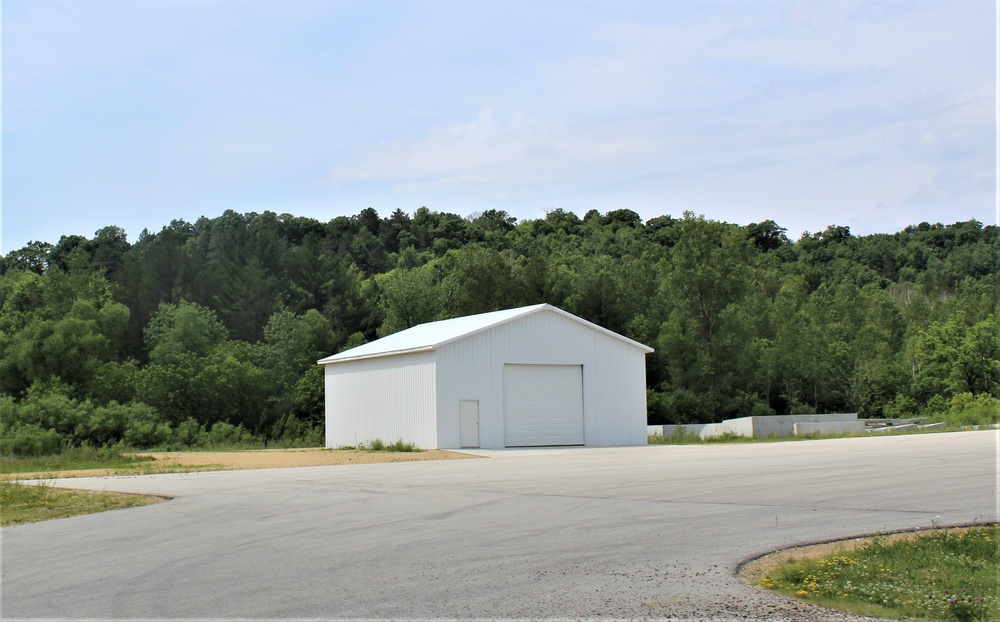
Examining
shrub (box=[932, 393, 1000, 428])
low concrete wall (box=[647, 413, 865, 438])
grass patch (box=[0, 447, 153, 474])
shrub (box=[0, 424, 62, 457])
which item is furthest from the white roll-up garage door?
shrub (box=[932, 393, 1000, 428])

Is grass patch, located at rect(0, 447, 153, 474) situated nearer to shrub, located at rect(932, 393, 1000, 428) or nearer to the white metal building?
the white metal building

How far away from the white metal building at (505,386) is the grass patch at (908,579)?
25.7 meters

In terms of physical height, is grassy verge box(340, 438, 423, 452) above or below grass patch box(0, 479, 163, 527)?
below

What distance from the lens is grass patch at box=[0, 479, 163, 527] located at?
44.3 feet

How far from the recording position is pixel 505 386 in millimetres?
35625

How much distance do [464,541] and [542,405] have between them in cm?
2621

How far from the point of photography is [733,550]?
947 cm

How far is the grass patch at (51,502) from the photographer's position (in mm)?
13512

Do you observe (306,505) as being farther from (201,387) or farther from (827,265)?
(827,265)

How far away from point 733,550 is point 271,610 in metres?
4.58

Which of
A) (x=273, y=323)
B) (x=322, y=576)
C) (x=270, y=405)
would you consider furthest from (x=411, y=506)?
(x=273, y=323)

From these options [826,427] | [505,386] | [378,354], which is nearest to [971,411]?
[826,427]

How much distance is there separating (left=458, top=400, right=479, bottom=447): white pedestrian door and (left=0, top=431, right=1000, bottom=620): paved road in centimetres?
1530

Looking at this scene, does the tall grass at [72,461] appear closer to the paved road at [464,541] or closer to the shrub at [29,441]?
the shrub at [29,441]
